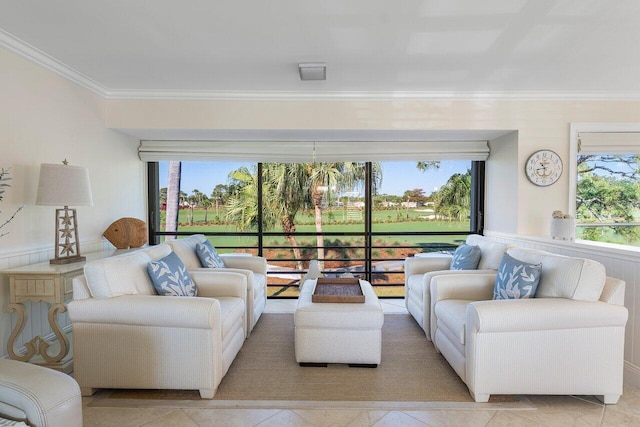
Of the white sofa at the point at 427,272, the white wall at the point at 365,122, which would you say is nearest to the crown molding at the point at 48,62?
the white wall at the point at 365,122

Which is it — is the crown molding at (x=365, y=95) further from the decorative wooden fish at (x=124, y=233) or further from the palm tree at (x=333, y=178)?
the decorative wooden fish at (x=124, y=233)

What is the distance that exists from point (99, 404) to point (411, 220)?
369 centimetres

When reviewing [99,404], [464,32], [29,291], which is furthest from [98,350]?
[464,32]

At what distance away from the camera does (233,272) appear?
2.98 metres

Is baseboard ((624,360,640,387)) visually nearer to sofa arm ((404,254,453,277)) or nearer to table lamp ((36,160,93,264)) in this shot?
sofa arm ((404,254,453,277))

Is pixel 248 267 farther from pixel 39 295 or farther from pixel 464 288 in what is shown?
pixel 464 288

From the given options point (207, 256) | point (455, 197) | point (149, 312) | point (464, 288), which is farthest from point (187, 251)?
point (455, 197)

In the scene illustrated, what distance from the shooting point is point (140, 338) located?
2047 mm

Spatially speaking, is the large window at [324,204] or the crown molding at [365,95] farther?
the large window at [324,204]

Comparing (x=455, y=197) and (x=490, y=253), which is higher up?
(x=455, y=197)

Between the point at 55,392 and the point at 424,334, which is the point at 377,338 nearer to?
the point at 424,334

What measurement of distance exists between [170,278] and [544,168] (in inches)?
150

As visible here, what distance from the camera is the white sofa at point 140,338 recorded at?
2029 millimetres

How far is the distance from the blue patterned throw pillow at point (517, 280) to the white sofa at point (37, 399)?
2443mm
